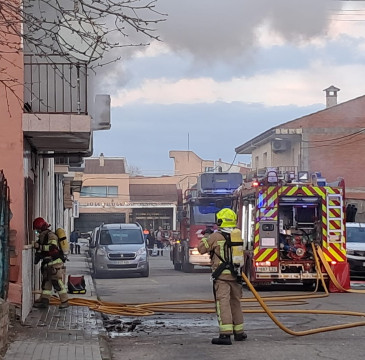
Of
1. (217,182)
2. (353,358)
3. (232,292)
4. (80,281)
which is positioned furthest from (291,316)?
(217,182)

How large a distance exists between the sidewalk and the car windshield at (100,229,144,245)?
1302 centimetres

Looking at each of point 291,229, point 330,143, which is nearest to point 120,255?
point 291,229

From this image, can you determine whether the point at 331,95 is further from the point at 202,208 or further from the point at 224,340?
the point at 224,340

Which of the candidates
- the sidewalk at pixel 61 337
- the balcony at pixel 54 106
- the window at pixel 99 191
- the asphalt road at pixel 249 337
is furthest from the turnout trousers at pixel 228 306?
the window at pixel 99 191

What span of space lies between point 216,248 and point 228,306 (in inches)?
31.3

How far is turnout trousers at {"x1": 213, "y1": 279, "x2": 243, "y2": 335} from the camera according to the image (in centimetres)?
1072

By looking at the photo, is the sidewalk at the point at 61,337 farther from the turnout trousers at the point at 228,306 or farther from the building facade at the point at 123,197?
the building facade at the point at 123,197

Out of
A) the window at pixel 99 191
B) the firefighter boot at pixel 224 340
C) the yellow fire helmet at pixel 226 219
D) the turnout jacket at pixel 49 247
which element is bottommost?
the firefighter boot at pixel 224 340

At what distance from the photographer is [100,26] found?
8672 mm

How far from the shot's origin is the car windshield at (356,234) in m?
24.1

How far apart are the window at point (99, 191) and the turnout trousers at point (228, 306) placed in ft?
221

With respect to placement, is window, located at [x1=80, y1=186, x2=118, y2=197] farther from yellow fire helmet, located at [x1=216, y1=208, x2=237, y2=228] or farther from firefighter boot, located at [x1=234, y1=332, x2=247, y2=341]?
firefighter boot, located at [x1=234, y1=332, x2=247, y2=341]

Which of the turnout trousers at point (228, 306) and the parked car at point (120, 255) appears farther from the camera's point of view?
the parked car at point (120, 255)

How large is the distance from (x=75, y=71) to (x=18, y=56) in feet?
7.65
